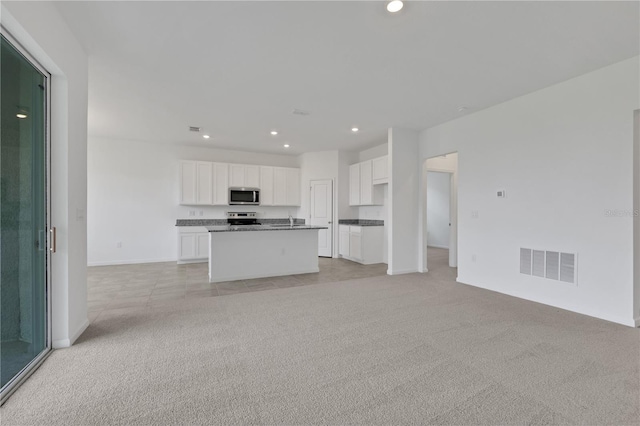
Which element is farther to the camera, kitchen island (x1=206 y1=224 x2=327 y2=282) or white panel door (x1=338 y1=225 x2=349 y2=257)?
white panel door (x1=338 y1=225 x2=349 y2=257)

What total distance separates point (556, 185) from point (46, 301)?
551 cm

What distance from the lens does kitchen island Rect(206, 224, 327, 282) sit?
15.7 ft

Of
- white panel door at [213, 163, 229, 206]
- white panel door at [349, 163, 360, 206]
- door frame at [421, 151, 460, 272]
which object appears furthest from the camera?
white panel door at [349, 163, 360, 206]

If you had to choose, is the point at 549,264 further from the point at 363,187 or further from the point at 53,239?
the point at 53,239

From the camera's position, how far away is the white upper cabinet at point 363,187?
21.9 feet

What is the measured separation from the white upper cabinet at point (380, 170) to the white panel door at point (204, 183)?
3.94 m

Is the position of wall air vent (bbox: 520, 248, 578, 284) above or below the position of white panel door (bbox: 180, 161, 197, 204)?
below

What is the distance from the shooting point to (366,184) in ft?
22.3

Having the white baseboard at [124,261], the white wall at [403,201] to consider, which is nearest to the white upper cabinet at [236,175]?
the white baseboard at [124,261]

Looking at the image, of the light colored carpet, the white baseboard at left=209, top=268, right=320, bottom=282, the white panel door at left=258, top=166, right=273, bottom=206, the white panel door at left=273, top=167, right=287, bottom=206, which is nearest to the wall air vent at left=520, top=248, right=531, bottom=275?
the light colored carpet

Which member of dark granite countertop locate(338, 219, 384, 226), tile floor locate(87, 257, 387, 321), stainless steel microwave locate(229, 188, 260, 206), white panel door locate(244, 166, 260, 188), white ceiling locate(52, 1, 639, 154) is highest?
white ceiling locate(52, 1, 639, 154)

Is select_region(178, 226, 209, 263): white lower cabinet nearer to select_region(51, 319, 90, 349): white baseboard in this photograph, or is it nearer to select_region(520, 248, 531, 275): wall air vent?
select_region(51, 319, 90, 349): white baseboard

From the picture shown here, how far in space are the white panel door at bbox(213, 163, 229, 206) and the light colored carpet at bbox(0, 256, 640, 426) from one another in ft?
12.7

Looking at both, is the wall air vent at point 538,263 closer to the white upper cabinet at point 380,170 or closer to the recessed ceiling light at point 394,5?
the white upper cabinet at point 380,170
